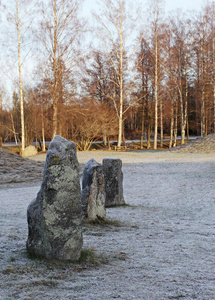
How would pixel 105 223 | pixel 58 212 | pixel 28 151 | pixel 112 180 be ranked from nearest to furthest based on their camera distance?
1. pixel 58 212
2. pixel 105 223
3. pixel 112 180
4. pixel 28 151

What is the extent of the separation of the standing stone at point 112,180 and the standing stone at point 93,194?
1.50 m

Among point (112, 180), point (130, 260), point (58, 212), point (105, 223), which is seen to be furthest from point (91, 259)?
point (112, 180)

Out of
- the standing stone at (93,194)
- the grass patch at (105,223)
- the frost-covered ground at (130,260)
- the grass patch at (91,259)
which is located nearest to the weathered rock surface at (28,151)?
the frost-covered ground at (130,260)

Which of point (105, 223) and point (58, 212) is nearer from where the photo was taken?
point (58, 212)

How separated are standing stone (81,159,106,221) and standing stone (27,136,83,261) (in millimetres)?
1739

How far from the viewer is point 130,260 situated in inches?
132

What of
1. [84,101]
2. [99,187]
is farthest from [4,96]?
[99,187]

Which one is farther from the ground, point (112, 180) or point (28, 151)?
point (28, 151)

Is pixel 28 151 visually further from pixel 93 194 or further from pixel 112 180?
pixel 93 194

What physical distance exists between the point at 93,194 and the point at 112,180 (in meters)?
1.74

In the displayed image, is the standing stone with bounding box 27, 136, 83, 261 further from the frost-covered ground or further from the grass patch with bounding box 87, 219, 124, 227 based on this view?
the grass patch with bounding box 87, 219, 124, 227

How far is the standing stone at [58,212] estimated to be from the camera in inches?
124

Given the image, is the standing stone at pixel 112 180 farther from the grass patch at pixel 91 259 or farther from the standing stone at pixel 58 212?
the standing stone at pixel 58 212

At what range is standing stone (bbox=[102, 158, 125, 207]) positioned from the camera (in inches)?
269
